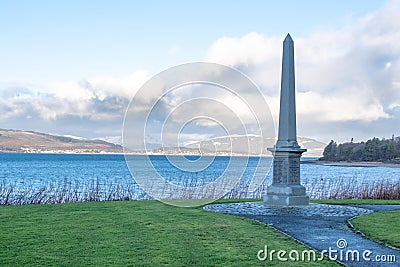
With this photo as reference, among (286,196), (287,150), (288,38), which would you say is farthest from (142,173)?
(288,38)

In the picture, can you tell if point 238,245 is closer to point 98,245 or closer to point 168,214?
point 98,245

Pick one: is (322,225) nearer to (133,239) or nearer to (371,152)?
(133,239)

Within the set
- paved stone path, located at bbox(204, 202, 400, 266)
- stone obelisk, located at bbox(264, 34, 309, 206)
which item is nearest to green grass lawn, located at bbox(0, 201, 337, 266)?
paved stone path, located at bbox(204, 202, 400, 266)

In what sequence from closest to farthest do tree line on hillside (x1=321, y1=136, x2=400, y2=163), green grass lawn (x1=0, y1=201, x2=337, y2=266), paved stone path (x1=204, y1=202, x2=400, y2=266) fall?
green grass lawn (x1=0, y1=201, x2=337, y2=266)
paved stone path (x1=204, y1=202, x2=400, y2=266)
tree line on hillside (x1=321, y1=136, x2=400, y2=163)

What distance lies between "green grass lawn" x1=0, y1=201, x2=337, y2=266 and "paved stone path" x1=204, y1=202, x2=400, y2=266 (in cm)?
51

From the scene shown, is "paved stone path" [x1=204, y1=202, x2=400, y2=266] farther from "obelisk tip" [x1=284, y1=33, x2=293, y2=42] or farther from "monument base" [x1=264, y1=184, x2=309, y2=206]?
"obelisk tip" [x1=284, y1=33, x2=293, y2=42]

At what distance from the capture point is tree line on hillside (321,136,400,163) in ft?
404

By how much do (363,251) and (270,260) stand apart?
74.6 inches

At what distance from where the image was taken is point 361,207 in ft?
54.0

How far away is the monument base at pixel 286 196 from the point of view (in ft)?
53.9

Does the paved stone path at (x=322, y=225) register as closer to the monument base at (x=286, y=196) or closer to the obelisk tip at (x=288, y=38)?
the monument base at (x=286, y=196)

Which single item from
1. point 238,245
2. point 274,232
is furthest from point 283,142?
point 238,245

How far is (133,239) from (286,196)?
8143 mm

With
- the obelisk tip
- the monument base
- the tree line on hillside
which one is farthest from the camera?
the tree line on hillside
